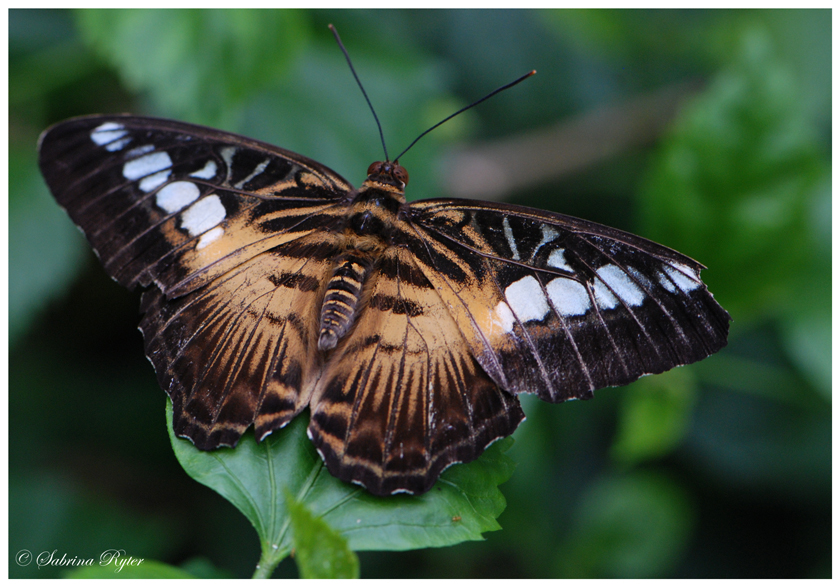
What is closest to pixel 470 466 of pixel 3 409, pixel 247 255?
pixel 247 255

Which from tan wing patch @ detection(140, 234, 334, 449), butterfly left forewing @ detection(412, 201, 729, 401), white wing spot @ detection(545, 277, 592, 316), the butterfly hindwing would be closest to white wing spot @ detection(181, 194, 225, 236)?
the butterfly hindwing

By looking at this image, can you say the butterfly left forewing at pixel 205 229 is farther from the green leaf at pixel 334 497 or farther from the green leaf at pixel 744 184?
the green leaf at pixel 744 184

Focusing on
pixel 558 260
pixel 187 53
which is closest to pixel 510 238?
pixel 558 260

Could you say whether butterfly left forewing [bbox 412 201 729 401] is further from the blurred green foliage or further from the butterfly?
the blurred green foliage

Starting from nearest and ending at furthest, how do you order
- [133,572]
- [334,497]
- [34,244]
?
[133,572], [334,497], [34,244]

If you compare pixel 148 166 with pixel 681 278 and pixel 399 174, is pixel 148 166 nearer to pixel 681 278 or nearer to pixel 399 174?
pixel 399 174

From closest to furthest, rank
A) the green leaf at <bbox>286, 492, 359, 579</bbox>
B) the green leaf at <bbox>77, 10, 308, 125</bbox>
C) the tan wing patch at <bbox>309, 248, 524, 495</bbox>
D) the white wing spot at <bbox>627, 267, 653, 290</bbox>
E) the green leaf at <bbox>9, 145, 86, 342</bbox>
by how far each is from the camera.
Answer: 1. the green leaf at <bbox>286, 492, 359, 579</bbox>
2. the tan wing patch at <bbox>309, 248, 524, 495</bbox>
3. the white wing spot at <bbox>627, 267, 653, 290</bbox>
4. the green leaf at <bbox>77, 10, 308, 125</bbox>
5. the green leaf at <bbox>9, 145, 86, 342</bbox>
